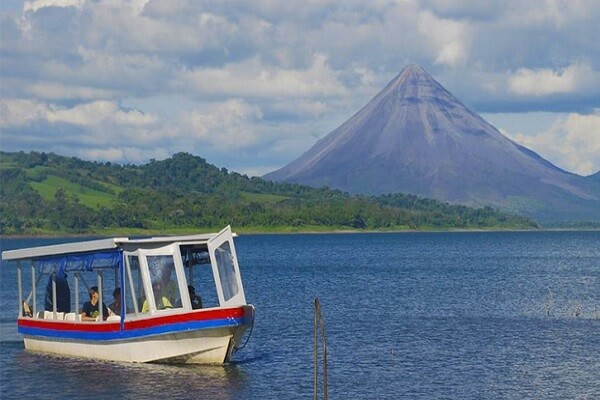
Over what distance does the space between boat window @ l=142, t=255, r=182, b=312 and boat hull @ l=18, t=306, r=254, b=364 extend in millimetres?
854

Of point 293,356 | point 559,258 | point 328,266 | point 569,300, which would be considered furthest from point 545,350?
point 559,258

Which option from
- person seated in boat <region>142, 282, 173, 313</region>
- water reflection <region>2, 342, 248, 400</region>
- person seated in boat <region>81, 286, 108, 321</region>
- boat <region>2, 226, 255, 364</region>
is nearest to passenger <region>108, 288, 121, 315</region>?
boat <region>2, 226, 255, 364</region>

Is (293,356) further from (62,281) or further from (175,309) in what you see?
(62,281)

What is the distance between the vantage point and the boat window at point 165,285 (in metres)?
36.8

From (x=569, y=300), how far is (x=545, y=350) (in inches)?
Result: 933

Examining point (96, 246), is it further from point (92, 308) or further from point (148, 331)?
point (148, 331)

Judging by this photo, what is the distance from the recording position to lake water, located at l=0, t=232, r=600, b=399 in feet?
112

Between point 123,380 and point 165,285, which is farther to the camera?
point 165,285

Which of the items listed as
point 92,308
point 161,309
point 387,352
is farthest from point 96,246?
point 387,352

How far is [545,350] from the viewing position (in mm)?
42344

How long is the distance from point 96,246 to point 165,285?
310 centimetres

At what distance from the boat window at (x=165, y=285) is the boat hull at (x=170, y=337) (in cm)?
85

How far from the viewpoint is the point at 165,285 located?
121 feet

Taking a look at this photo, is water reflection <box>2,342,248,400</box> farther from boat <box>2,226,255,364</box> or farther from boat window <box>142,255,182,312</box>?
boat window <box>142,255,182,312</box>
